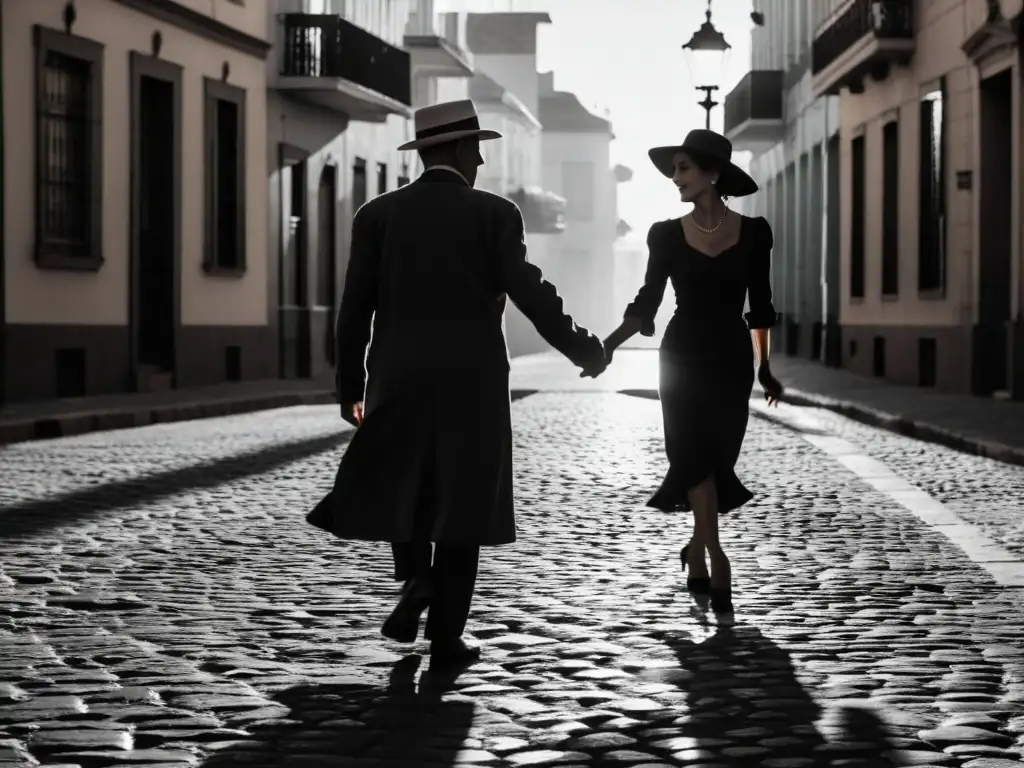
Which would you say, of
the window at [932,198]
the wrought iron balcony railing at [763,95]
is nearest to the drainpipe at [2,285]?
the window at [932,198]

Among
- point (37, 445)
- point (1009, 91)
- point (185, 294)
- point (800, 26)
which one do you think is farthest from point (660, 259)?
point (800, 26)

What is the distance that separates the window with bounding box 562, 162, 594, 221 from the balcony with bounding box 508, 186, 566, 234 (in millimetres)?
12864

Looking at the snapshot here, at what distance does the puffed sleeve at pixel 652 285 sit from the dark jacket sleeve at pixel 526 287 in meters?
1.43

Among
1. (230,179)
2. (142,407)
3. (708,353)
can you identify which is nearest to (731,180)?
(708,353)

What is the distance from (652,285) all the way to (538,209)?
63.8 metres

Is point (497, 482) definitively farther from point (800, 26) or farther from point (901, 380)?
point (800, 26)

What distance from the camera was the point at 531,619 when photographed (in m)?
7.17

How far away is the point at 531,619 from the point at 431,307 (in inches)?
58.7

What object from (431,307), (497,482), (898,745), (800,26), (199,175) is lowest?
(898,745)

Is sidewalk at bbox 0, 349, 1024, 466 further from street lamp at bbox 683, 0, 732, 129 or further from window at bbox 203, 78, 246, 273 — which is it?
street lamp at bbox 683, 0, 732, 129

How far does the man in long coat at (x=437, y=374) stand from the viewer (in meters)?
6.14

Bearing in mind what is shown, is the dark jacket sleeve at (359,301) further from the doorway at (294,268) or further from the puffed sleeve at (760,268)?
the doorway at (294,268)

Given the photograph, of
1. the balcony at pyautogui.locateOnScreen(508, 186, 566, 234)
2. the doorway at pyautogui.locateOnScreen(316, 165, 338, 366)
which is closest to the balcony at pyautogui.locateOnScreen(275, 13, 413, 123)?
the doorway at pyautogui.locateOnScreen(316, 165, 338, 366)

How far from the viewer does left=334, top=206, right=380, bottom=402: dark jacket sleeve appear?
626 cm
